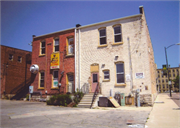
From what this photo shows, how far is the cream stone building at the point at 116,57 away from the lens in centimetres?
1391

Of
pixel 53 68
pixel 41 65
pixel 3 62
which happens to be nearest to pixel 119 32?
pixel 53 68

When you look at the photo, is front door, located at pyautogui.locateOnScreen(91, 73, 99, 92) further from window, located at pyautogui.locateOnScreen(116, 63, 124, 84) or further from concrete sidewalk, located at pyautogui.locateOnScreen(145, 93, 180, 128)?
concrete sidewalk, located at pyautogui.locateOnScreen(145, 93, 180, 128)

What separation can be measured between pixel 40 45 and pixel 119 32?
10336mm

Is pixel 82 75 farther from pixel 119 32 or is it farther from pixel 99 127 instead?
pixel 99 127

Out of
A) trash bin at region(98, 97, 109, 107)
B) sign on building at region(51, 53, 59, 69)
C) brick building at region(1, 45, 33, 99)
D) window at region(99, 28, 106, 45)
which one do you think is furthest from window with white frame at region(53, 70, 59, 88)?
brick building at region(1, 45, 33, 99)

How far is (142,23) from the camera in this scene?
14.3 meters

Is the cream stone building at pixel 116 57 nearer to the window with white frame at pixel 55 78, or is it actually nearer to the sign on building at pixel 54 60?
the sign on building at pixel 54 60

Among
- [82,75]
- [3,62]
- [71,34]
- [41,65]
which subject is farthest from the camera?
[3,62]

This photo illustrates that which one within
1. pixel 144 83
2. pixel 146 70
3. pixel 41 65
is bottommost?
pixel 144 83

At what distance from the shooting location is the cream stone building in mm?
13914

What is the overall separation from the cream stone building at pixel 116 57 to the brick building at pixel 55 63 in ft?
3.49

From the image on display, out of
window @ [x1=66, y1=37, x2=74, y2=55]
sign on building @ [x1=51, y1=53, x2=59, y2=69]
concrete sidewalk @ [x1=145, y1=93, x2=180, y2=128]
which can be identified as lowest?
concrete sidewalk @ [x1=145, y1=93, x2=180, y2=128]

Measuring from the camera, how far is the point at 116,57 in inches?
592

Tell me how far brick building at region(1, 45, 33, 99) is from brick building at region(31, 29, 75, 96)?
5224mm
